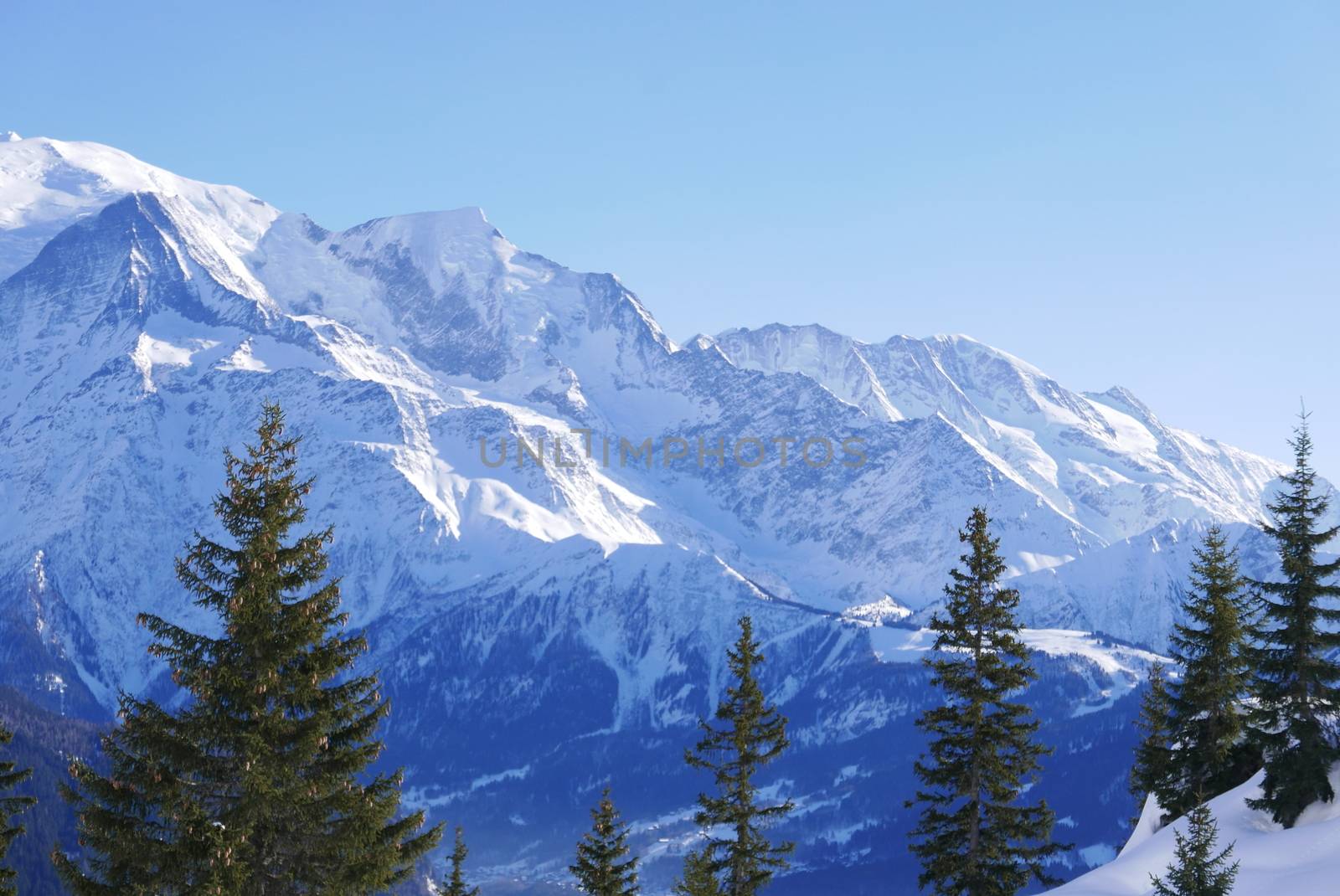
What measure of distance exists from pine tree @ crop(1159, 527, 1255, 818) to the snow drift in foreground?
7.60 ft

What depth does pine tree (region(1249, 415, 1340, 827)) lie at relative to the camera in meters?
44.4

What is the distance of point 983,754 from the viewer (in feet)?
146

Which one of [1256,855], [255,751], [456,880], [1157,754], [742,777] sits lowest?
[1256,855]

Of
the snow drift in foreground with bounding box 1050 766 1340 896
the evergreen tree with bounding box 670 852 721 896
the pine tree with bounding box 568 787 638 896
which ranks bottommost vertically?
the snow drift in foreground with bounding box 1050 766 1340 896

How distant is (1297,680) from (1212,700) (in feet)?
18.7

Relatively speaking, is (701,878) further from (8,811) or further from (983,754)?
(8,811)

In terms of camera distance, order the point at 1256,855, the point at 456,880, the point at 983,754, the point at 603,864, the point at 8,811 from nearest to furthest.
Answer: the point at 8,811 < the point at 1256,855 < the point at 983,754 < the point at 603,864 < the point at 456,880

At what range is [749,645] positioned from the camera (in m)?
51.6

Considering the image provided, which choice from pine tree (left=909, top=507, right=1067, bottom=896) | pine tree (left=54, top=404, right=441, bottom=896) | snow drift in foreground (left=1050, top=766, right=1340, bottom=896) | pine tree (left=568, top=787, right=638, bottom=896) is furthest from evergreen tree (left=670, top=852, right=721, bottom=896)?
pine tree (left=54, top=404, right=441, bottom=896)

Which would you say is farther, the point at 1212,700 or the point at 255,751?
the point at 1212,700

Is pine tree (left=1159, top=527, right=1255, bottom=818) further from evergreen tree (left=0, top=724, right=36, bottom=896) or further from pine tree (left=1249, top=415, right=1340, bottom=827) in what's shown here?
evergreen tree (left=0, top=724, right=36, bottom=896)

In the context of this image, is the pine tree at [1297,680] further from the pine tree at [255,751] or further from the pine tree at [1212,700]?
the pine tree at [255,751]

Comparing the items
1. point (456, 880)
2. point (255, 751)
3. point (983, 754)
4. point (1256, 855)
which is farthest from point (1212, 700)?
point (456, 880)

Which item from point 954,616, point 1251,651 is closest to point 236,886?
point 954,616
